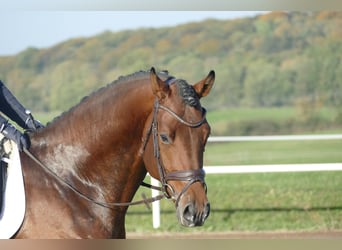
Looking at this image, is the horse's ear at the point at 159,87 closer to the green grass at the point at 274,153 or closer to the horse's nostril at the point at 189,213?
the horse's nostril at the point at 189,213

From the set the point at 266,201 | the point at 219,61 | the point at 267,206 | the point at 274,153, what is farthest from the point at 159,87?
the point at 219,61

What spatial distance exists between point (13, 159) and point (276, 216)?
5601 millimetres

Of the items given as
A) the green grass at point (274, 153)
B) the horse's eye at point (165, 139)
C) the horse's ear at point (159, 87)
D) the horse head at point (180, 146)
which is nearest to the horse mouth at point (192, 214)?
the horse head at point (180, 146)

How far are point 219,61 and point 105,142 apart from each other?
60.9 ft

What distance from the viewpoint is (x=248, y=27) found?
2255 centimetres

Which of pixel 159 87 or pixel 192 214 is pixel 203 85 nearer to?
pixel 159 87

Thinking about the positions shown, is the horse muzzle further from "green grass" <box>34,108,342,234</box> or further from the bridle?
"green grass" <box>34,108,342,234</box>

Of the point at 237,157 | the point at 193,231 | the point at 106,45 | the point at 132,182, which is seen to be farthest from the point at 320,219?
the point at 106,45

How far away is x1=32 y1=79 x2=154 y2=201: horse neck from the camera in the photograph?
333 centimetres

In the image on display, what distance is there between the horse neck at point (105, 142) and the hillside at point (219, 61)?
14797mm

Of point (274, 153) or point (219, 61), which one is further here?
point (219, 61)

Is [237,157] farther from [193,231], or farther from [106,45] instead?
[106,45]

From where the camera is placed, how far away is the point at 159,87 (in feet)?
10.5

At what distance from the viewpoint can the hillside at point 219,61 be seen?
1942cm
